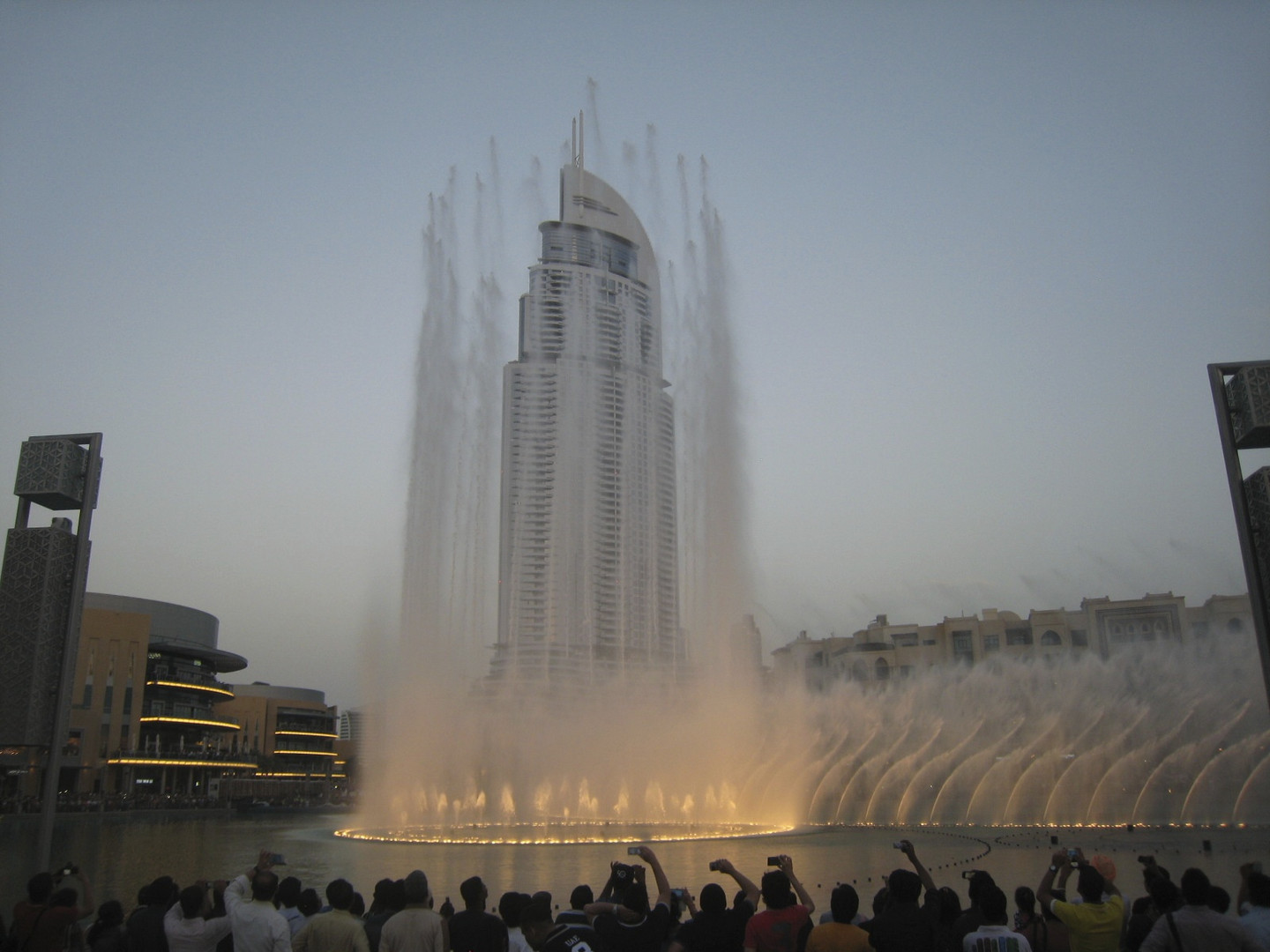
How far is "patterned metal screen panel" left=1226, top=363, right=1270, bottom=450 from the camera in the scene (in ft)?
31.9

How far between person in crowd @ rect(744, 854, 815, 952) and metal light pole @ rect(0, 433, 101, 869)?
8.53 metres

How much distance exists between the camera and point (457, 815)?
35969 millimetres

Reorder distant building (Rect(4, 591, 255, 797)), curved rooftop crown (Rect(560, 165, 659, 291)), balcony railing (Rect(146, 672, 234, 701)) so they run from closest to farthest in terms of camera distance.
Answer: distant building (Rect(4, 591, 255, 797))
curved rooftop crown (Rect(560, 165, 659, 291))
balcony railing (Rect(146, 672, 234, 701))

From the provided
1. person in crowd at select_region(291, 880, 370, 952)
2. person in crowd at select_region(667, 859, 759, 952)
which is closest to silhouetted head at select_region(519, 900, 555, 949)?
person in crowd at select_region(667, 859, 759, 952)

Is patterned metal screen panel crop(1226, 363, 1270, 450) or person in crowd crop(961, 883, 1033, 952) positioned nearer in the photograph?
person in crowd crop(961, 883, 1033, 952)

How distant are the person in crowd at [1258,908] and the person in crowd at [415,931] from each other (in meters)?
4.89

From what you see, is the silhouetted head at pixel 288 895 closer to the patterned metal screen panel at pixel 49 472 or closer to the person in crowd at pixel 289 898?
the person in crowd at pixel 289 898

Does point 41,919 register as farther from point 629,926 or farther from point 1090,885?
point 1090,885

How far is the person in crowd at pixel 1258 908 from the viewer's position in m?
6.05

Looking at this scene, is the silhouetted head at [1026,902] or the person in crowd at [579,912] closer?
the person in crowd at [579,912]

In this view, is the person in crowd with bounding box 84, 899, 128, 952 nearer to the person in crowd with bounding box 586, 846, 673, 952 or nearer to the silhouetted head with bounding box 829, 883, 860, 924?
the person in crowd with bounding box 586, 846, 673, 952

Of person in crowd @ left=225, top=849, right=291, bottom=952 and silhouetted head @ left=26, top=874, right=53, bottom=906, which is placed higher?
silhouetted head @ left=26, top=874, right=53, bottom=906

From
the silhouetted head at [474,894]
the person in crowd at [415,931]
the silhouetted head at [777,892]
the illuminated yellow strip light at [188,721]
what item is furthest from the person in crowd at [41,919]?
the illuminated yellow strip light at [188,721]

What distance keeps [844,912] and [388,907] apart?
11.4 feet
